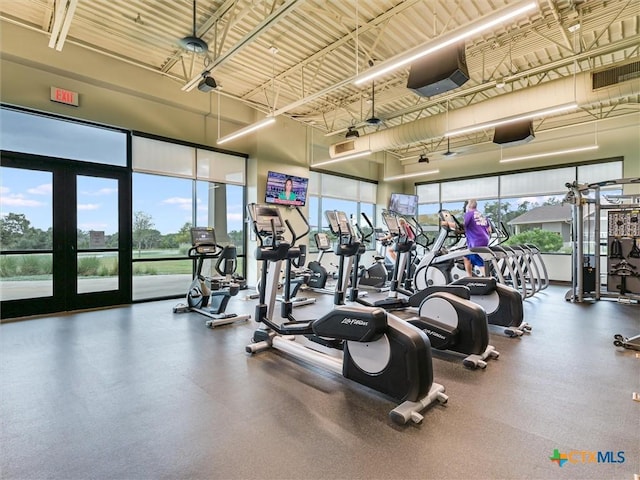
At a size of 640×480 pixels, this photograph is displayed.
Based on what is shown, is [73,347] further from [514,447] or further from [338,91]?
[338,91]

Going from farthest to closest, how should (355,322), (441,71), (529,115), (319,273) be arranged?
1. (319,273)
2. (529,115)
3. (441,71)
4. (355,322)

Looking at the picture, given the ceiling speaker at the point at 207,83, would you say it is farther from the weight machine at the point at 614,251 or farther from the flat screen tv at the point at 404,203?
the flat screen tv at the point at 404,203

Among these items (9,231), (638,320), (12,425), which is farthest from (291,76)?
(638,320)

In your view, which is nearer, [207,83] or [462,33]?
[462,33]

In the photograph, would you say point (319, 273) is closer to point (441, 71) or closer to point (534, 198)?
point (441, 71)

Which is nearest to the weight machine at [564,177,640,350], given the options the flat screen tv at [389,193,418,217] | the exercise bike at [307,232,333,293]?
the exercise bike at [307,232,333,293]

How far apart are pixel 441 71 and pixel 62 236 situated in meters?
6.34

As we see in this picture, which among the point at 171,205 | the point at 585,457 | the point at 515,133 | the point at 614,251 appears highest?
the point at 515,133

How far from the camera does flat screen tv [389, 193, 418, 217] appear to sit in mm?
11406

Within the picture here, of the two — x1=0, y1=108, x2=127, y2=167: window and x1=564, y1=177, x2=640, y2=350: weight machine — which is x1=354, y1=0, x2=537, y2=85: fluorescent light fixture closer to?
x1=564, y1=177, x2=640, y2=350: weight machine

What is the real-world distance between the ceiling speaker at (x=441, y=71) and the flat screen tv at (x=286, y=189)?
4.45 meters

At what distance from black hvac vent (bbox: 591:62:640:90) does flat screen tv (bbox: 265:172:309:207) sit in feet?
20.8

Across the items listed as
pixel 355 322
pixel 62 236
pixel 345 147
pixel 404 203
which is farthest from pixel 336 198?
pixel 355 322

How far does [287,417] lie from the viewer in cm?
224
